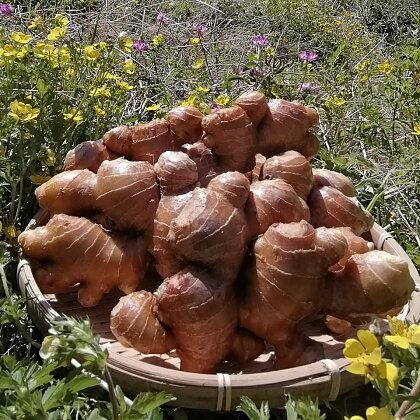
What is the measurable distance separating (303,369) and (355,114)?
5.23 feet

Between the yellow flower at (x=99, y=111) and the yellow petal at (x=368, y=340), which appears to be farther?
the yellow flower at (x=99, y=111)

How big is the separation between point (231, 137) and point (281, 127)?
13 centimetres

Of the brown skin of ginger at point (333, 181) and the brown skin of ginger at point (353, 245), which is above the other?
the brown skin of ginger at point (333, 181)

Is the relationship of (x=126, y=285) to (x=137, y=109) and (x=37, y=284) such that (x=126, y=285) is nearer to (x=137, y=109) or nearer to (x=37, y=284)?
(x=37, y=284)

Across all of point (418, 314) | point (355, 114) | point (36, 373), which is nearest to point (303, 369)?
point (418, 314)

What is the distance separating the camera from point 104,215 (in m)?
Result: 1.31

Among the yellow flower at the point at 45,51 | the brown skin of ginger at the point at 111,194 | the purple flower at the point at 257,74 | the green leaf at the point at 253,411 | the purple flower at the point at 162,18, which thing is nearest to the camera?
the green leaf at the point at 253,411

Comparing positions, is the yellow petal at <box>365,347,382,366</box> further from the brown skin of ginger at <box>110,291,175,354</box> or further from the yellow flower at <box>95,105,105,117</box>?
the yellow flower at <box>95,105,105,117</box>

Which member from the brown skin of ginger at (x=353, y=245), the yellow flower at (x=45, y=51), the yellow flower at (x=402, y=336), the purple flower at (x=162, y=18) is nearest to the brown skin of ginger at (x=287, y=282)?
the brown skin of ginger at (x=353, y=245)

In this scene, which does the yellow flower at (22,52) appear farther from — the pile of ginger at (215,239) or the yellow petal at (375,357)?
the yellow petal at (375,357)

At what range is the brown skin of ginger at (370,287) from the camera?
1.11 metres

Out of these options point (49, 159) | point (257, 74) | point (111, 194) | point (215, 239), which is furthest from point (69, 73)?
point (215, 239)

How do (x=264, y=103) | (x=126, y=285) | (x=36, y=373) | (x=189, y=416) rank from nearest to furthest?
(x=36, y=373), (x=189, y=416), (x=126, y=285), (x=264, y=103)

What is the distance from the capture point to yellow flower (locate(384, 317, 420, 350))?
0.68 m
